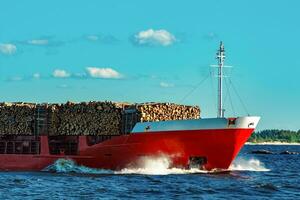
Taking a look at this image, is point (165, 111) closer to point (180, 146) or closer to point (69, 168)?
point (180, 146)

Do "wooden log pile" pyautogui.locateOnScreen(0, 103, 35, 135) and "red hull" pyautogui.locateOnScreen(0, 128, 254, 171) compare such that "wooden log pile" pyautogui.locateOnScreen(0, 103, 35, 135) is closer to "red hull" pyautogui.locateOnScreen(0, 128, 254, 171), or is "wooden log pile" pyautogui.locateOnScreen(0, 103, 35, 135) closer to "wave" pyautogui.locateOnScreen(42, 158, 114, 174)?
"wave" pyautogui.locateOnScreen(42, 158, 114, 174)

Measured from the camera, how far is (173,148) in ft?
137

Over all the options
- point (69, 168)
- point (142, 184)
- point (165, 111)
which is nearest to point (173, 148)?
point (165, 111)

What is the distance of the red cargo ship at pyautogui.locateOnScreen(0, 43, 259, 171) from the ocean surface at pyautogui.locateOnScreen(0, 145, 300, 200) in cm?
62

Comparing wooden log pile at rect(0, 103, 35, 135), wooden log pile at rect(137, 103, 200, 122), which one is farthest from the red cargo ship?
wooden log pile at rect(0, 103, 35, 135)

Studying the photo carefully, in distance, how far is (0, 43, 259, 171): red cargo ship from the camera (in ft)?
133

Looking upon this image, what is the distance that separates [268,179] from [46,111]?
1615cm

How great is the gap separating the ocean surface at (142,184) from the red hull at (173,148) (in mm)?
566

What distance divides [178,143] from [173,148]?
0.53 meters

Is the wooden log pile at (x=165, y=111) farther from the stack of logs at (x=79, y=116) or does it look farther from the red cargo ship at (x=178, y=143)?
the red cargo ship at (x=178, y=143)

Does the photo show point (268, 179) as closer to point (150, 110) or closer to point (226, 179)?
point (226, 179)

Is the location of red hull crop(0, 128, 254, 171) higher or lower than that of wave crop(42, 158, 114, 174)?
higher

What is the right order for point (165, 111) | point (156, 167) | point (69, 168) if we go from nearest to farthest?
point (156, 167), point (69, 168), point (165, 111)

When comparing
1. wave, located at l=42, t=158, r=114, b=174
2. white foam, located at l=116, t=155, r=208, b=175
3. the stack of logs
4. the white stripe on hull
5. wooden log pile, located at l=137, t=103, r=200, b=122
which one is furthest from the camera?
the stack of logs
